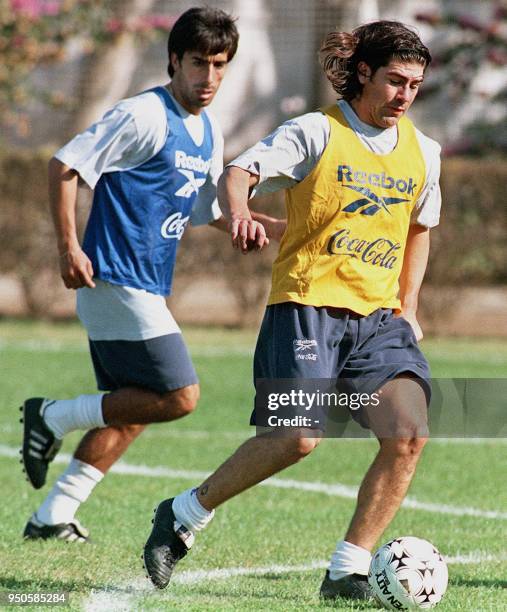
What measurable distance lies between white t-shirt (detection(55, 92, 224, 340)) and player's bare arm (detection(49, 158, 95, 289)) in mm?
61

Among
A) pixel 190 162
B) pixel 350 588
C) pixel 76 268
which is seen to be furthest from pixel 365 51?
pixel 350 588

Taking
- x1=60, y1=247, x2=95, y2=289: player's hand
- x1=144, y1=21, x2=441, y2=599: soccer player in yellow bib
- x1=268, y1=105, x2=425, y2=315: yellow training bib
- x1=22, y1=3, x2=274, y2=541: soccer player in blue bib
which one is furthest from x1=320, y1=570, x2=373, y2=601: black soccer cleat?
x1=60, y1=247, x2=95, y2=289: player's hand

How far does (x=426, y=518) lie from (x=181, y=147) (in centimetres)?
213

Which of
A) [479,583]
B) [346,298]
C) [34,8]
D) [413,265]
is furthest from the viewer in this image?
[34,8]

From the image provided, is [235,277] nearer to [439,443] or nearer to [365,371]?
[439,443]

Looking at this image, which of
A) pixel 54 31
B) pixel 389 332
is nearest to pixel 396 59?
pixel 389 332

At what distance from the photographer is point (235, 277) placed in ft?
52.1

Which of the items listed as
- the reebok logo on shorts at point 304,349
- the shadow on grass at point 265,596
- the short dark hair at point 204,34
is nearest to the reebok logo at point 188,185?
the short dark hair at point 204,34

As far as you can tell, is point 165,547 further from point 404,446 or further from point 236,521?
point 236,521

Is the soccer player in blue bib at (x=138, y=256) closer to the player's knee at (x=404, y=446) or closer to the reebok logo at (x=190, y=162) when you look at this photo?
the reebok logo at (x=190, y=162)

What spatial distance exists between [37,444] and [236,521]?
3.29 ft

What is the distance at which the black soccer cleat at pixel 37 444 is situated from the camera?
600 centimetres

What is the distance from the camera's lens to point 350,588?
4.74 m

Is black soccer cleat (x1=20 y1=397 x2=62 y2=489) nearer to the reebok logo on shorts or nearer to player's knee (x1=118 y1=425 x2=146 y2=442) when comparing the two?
player's knee (x1=118 y1=425 x2=146 y2=442)
